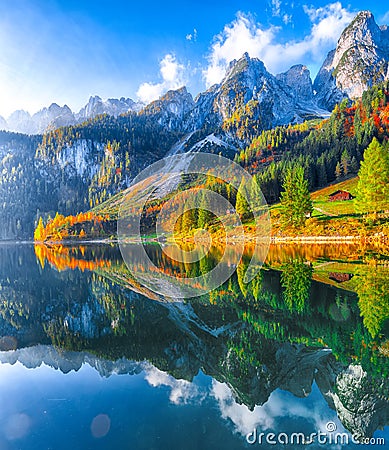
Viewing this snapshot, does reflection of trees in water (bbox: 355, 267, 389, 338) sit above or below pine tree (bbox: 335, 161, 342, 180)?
below

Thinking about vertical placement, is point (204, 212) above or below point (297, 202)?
below

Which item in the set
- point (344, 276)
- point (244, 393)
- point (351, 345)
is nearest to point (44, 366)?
point (244, 393)

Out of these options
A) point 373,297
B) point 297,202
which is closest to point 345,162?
point 297,202

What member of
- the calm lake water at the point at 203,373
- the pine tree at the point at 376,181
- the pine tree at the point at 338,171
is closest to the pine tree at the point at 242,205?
the pine tree at the point at 376,181

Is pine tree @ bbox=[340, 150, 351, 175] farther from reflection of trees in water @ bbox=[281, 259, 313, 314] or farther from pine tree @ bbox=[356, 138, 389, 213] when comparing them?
reflection of trees in water @ bbox=[281, 259, 313, 314]

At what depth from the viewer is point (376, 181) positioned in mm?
55312

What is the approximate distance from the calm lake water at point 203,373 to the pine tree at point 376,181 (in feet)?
142

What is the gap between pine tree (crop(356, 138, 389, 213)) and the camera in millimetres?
54909

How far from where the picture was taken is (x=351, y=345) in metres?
11.1

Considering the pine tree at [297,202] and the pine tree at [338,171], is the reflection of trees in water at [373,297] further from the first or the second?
the pine tree at [338,171]

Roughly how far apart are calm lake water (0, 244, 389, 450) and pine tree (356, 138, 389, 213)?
4317cm

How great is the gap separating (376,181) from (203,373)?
59.7 metres

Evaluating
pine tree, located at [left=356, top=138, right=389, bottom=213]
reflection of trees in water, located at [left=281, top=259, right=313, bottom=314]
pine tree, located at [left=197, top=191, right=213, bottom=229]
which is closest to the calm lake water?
reflection of trees in water, located at [left=281, top=259, right=313, bottom=314]

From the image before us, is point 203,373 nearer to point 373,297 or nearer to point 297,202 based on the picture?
point 373,297
